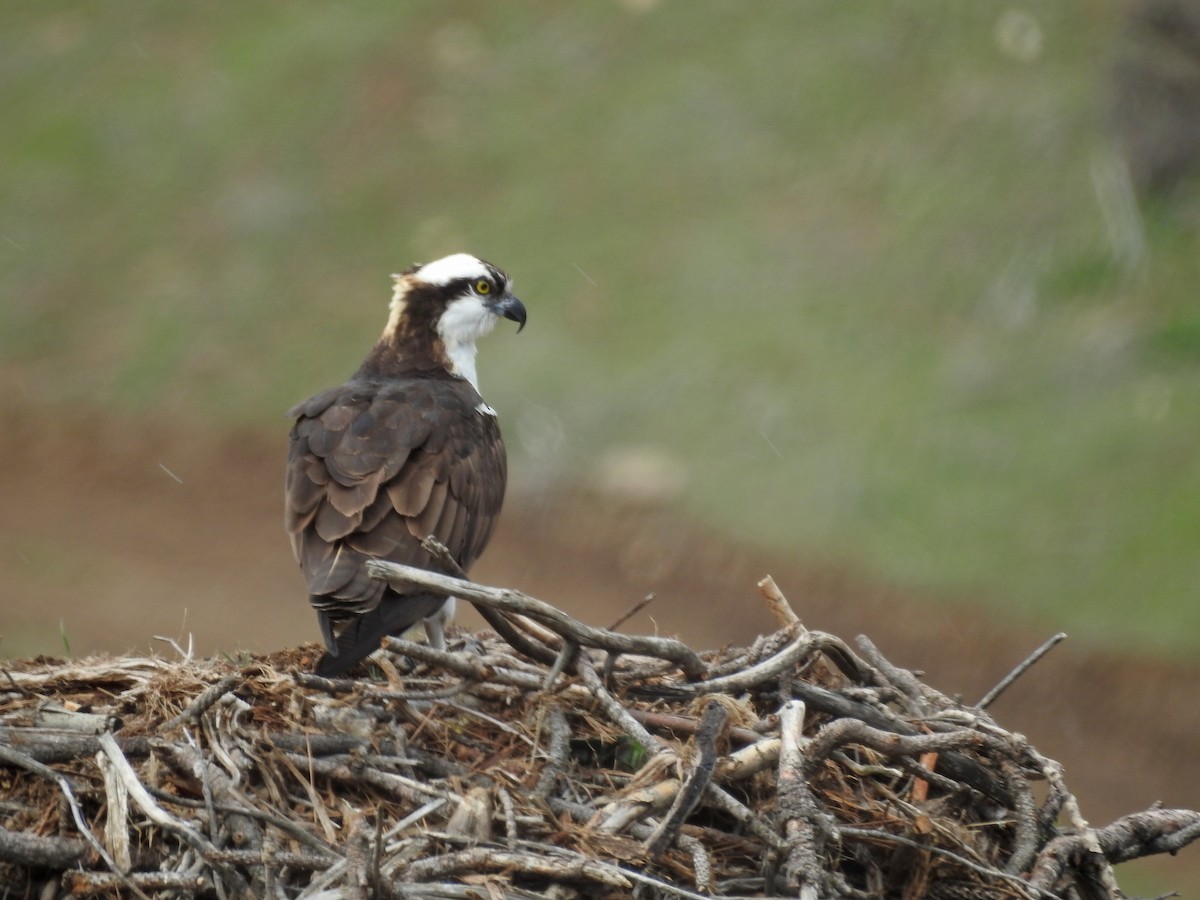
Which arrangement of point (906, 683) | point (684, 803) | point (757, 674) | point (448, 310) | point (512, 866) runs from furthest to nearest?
point (448, 310) < point (906, 683) < point (757, 674) < point (684, 803) < point (512, 866)

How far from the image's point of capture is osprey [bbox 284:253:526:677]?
4871 mm

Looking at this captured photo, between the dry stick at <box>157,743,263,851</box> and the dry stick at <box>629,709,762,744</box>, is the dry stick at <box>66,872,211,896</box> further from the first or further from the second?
the dry stick at <box>629,709,762,744</box>

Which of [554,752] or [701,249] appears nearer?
[554,752]

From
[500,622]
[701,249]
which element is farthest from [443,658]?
[701,249]

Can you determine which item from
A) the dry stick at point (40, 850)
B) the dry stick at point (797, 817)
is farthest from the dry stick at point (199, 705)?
the dry stick at point (797, 817)

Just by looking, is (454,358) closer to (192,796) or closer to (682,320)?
(192,796)

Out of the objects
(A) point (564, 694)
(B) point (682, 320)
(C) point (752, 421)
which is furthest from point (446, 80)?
(A) point (564, 694)

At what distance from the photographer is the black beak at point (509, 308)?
7.60 metres

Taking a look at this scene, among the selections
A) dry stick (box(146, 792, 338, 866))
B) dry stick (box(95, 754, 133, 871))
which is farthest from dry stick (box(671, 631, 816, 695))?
dry stick (box(95, 754, 133, 871))

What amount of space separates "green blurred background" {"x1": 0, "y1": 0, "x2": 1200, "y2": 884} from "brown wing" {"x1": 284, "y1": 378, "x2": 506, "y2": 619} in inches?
250

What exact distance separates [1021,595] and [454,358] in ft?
20.4

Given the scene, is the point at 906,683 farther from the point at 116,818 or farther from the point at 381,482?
the point at 116,818

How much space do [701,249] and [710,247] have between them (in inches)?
3.9

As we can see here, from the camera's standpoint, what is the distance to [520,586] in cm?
1219
